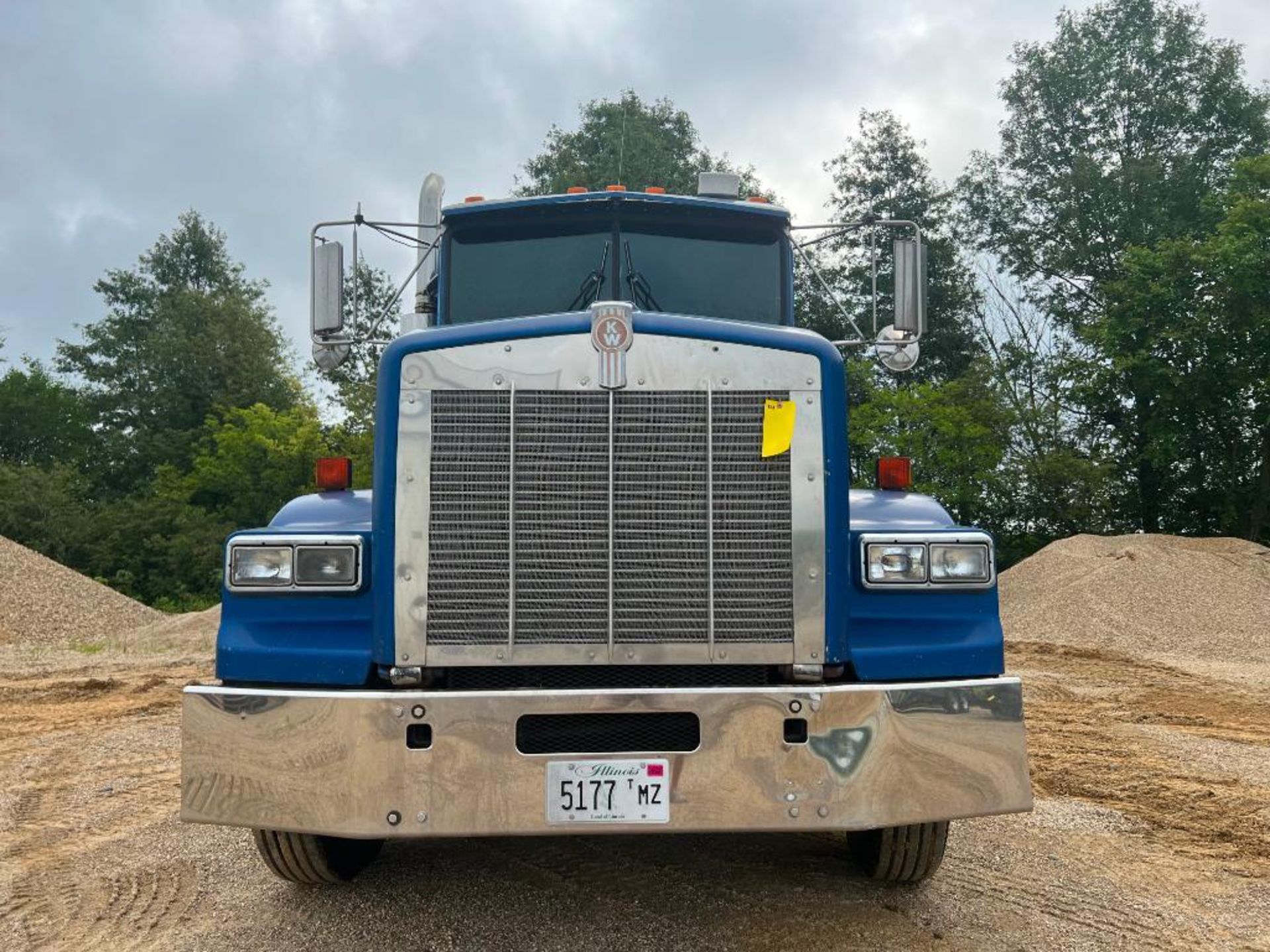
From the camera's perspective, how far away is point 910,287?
521cm

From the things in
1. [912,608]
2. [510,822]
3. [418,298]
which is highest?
[418,298]

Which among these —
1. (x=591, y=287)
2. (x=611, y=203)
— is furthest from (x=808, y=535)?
(x=611, y=203)

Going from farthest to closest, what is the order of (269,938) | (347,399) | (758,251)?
(347,399), (758,251), (269,938)

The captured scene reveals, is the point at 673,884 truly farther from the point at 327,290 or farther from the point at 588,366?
the point at 327,290

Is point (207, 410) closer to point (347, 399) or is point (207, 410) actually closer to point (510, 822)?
point (347, 399)

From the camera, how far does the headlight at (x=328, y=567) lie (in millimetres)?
3602

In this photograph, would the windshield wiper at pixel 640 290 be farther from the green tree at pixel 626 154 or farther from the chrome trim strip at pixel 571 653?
the green tree at pixel 626 154

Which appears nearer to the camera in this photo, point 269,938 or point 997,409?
point 269,938

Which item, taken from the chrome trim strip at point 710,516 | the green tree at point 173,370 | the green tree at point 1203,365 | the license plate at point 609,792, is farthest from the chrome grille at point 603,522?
the green tree at point 173,370

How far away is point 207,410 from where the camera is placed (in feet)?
134

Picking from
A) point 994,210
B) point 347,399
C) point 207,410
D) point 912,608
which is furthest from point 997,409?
point 207,410

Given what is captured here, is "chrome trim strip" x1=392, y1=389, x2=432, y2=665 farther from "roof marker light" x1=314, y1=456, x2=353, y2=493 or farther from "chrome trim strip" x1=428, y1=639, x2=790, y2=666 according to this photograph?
"roof marker light" x1=314, y1=456, x2=353, y2=493

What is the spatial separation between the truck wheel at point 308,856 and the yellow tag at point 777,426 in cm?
210

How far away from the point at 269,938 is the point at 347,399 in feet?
95.6
